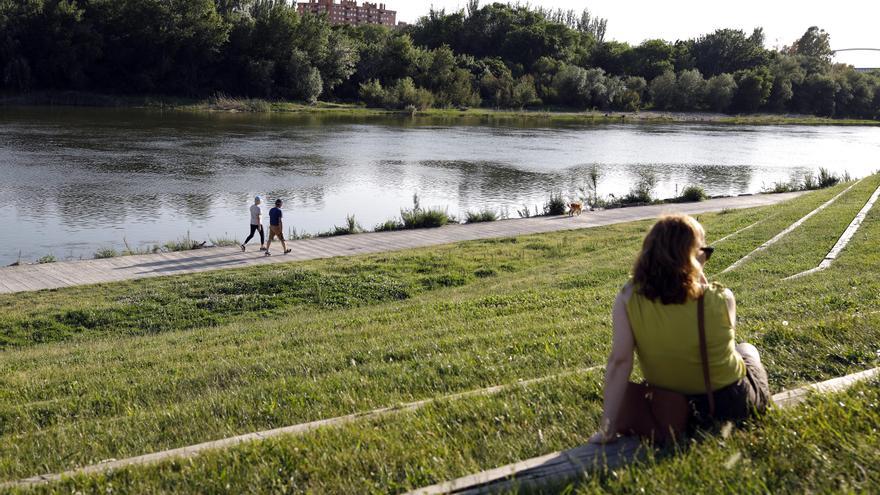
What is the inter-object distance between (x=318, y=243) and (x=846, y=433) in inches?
681

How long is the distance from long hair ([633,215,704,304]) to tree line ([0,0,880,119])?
85.2 meters

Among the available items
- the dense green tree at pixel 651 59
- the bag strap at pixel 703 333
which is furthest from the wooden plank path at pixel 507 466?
the dense green tree at pixel 651 59

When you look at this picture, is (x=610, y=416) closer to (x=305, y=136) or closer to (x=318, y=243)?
(x=318, y=243)

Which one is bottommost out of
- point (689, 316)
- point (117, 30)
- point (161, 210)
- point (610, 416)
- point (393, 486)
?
point (161, 210)

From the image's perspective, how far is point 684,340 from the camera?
402 centimetres

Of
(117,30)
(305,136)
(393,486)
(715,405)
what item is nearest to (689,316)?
(715,405)

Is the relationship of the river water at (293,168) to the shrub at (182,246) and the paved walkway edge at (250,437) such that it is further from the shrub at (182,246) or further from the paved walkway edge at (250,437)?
the paved walkway edge at (250,437)

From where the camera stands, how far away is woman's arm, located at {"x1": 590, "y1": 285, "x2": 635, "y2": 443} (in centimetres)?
408

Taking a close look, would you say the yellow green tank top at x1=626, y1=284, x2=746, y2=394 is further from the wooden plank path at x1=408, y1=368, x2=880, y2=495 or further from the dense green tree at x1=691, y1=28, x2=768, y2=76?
the dense green tree at x1=691, y1=28, x2=768, y2=76

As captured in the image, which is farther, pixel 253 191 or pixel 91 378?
pixel 253 191

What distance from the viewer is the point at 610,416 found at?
4.14m

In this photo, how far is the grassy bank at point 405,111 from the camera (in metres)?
78.9

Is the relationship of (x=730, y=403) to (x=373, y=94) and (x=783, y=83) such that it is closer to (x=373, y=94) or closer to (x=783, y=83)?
(x=373, y=94)

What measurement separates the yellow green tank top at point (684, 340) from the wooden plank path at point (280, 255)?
1356cm
